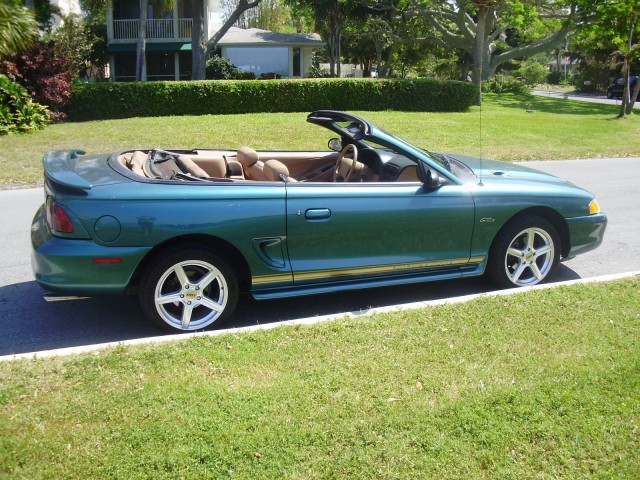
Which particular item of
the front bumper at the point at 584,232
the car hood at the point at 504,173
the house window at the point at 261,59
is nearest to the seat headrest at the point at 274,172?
the car hood at the point at 504,173

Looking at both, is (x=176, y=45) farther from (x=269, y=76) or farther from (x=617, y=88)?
(x=617, y=88)

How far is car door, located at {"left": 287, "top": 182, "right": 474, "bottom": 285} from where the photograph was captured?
4805mm

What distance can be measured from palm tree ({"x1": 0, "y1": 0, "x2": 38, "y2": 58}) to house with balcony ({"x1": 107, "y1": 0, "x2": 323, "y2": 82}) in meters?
18.7

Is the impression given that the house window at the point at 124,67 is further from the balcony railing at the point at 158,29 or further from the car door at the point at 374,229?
the car door at the point at 374,229

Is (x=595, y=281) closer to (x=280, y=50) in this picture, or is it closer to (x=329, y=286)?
(x=329, y=286)

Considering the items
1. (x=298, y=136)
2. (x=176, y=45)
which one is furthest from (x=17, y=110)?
(x=176, y=45)

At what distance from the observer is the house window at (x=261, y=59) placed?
38.6 m

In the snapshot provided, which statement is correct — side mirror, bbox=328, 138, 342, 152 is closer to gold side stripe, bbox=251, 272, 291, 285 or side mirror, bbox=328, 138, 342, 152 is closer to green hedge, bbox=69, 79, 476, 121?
gold side stripe, bbox=251, 272, 291, 285

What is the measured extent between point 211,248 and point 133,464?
6.54ft

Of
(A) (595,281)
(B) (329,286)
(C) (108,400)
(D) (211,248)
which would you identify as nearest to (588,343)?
(A) (595,281)

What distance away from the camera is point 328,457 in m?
3.00

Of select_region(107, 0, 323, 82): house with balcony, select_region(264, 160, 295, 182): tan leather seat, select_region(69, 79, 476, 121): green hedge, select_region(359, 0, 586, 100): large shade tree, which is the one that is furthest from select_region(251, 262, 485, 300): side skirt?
select_region(107, 0, 323, 82): house with balcony

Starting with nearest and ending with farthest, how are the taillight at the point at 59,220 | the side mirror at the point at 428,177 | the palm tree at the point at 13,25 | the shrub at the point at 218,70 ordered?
1. the taillight at the point at 59,220
2. the side mirror at the point at 428,177
3. the palm tree at the point at 13,25
4. the shrub at the point at 218,70

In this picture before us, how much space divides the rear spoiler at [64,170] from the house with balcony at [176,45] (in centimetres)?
2833
